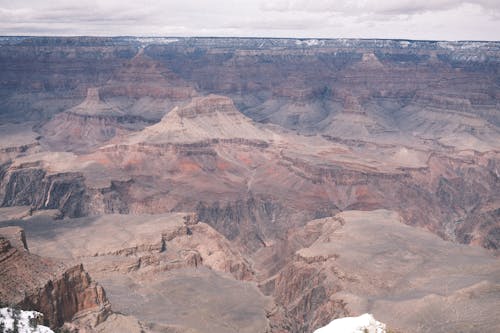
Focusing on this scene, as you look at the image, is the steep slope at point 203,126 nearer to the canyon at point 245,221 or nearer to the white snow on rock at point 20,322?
the canyon at point 245,221

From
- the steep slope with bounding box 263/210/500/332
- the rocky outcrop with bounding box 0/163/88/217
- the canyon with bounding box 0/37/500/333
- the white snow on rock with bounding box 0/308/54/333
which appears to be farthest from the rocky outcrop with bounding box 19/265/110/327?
the rocky outcrop with bounding box 0/163/88/217

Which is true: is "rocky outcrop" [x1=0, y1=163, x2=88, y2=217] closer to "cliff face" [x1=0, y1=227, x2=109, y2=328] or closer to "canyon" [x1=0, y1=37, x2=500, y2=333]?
"canyon" [x1=0, y1=37, x2=500, y2=333]

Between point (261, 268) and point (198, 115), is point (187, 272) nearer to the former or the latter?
point (261, 268)

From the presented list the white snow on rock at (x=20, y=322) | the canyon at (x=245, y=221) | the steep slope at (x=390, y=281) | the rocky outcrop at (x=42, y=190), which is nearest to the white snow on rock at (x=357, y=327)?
the white snow on rock at (x=20, y=322)

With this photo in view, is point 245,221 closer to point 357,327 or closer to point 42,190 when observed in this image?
point 42,190

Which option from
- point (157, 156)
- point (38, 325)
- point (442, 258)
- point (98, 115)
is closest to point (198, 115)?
point (157, 156)
